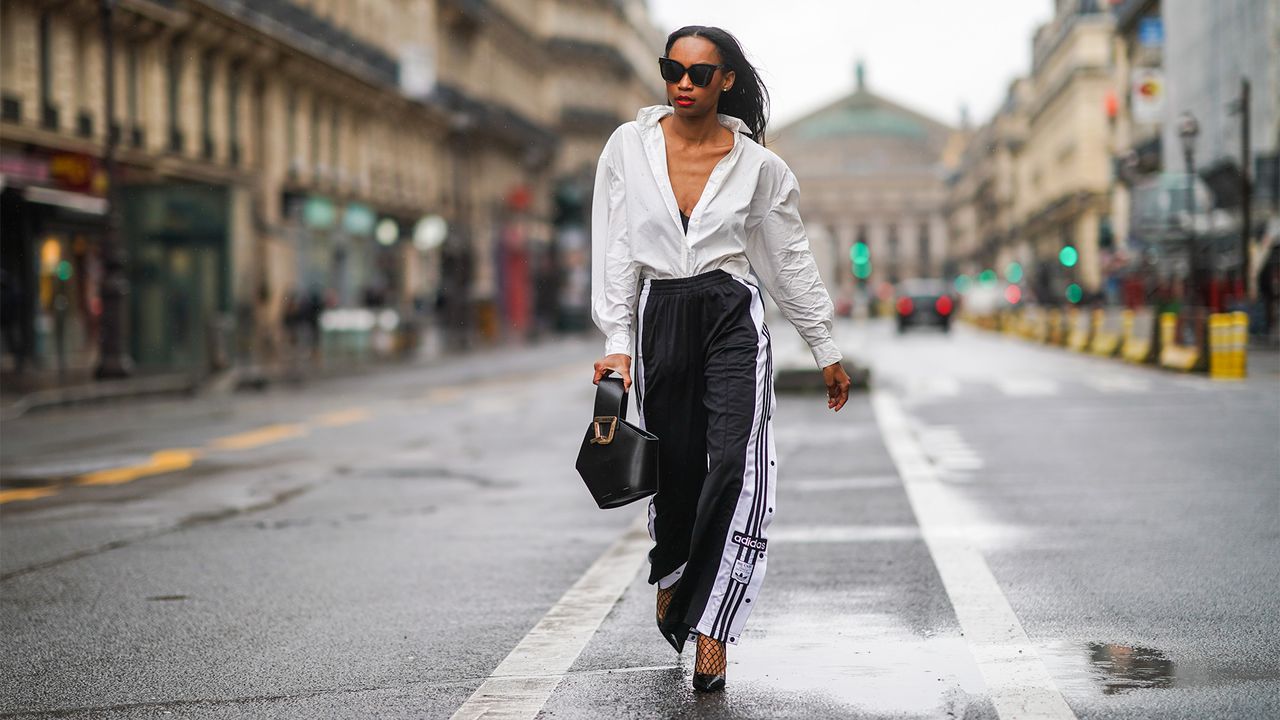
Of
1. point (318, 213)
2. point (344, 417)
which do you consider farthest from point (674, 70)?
point (318, 213)

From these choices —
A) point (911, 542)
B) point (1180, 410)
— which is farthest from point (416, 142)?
point (911, 542)

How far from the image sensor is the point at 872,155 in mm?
199500

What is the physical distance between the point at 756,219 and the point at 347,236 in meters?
43.4

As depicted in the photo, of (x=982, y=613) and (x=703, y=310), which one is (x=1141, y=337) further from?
(x=703, y=310)

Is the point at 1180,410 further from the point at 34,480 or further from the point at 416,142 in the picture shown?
the point at 416,142

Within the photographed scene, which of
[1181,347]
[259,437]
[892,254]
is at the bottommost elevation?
[259,437]

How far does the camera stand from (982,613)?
5.98 meters

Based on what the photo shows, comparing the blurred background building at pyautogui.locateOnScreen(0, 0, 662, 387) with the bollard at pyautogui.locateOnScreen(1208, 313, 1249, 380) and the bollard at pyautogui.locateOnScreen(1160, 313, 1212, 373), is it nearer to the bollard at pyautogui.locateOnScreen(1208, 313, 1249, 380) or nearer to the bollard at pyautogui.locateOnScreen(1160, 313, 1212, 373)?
the bollard at pyautogui.locateOnScreen(1160, 313, 1212, 373)

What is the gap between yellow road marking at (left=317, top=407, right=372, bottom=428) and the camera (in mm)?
18030

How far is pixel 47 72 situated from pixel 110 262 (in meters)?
5.24

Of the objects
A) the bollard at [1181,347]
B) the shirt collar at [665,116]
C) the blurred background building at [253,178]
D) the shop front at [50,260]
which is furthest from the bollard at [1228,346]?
the shirt collar at [665,116]

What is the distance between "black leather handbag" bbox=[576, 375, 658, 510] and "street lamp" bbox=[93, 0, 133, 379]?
23.4 meters

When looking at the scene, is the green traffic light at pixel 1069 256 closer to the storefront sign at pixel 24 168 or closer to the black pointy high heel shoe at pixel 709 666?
the storefront sign at pixel 24 168

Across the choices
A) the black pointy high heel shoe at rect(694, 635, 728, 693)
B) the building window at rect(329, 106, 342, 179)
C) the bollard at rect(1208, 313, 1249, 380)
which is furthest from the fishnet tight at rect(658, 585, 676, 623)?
the building window at rect(329, 106, 342, 179)
